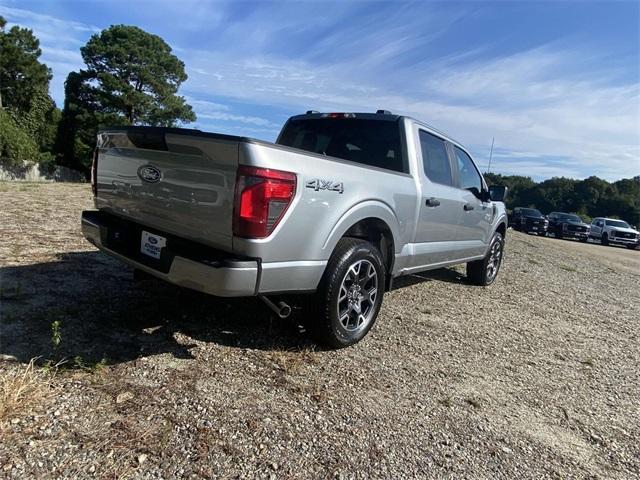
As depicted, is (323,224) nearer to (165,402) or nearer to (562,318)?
(165,402)

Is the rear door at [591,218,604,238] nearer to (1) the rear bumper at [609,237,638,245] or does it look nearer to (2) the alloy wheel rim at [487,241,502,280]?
(1) the rear bumper at [609,237,638,245]

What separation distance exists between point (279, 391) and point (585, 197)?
80522mm

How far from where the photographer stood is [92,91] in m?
30.0

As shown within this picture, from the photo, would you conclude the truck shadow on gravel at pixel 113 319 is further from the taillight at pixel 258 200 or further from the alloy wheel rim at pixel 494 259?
the alloy wheel rim at pixel 494 259

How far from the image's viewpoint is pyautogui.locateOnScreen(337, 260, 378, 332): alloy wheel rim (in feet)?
10.9

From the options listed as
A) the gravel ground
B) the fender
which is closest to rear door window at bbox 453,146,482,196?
the gravel ground

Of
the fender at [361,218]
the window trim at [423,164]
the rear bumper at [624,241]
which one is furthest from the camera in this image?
the rear bumper at [624,241]

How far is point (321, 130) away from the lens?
15.0ft

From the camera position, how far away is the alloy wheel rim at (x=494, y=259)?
6535 millimetres

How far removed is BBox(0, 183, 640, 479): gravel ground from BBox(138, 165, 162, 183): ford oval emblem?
1066mm

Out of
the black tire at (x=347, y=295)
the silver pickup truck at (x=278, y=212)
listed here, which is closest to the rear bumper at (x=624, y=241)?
the silver pickup truck at (x=278, y=212)

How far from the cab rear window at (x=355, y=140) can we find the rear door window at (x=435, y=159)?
1.22ft

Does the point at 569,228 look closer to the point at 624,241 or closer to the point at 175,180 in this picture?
the point at 624,241

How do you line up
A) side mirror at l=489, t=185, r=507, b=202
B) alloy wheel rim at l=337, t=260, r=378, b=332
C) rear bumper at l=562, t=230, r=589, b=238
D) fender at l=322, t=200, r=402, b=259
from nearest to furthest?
1. fender at l=322, t=200, r=402, b=259
2. alloy wheel rim at l=337, t=260, r=378, b=332
3. side mirror at l=489, t=185, r=507, b=202
4. rear bumper at l=562, t=230, r=589, b=238
